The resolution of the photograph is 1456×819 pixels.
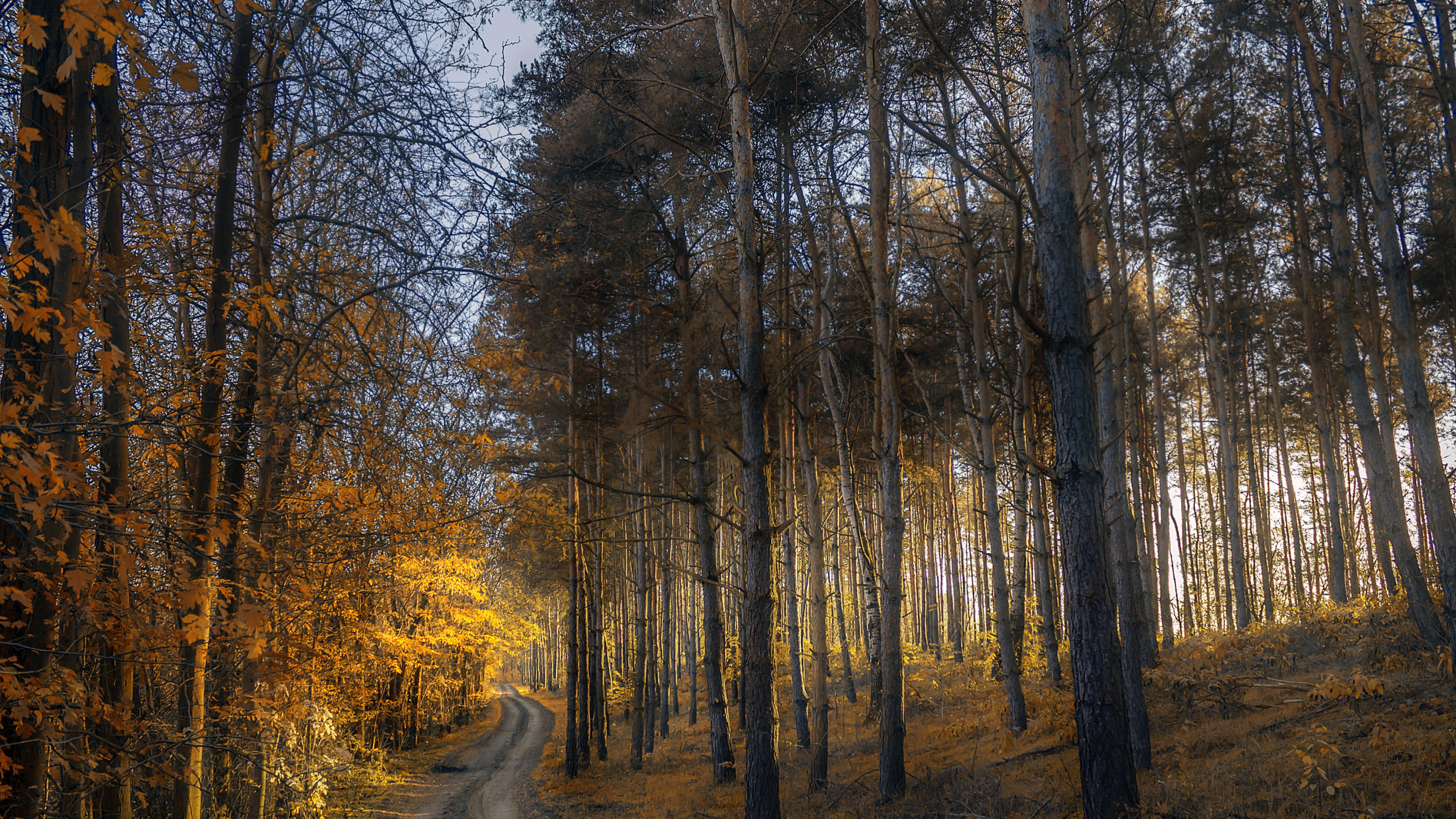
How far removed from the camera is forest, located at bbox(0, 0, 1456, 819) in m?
4.12

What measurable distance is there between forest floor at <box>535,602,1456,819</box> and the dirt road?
41.8 inches

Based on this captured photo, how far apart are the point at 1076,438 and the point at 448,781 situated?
17.5 m

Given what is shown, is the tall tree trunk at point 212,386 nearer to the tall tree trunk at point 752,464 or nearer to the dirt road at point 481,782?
the tall tree trunk at point 752,464

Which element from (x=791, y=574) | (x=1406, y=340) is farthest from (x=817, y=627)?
(x=1406, y=340)

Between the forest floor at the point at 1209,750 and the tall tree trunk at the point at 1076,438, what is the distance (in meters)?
0.74

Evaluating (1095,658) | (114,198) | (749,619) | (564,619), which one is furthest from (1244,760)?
(564,619)

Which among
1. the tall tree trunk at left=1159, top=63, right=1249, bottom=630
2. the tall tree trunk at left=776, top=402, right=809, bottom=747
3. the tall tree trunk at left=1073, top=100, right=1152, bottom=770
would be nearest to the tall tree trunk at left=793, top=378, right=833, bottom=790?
the tall tree trunk at left=776, top=402, right=809, bottom=747

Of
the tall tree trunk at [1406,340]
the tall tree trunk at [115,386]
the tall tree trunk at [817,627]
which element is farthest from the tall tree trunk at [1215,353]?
the tall tree trunk at [115,386]

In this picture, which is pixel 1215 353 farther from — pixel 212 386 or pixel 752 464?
pixel 212 386

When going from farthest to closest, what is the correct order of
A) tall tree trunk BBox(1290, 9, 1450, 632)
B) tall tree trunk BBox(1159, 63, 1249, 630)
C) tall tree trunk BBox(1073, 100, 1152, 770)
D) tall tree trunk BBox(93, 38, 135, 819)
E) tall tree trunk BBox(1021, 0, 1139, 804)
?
tall tree trunk BBox(1159, 63, 1249, 630), tall tree trunk BBox(1290, 9, 1450, 632), tall tree trunk BBox(1073, 100, 1152, 770), tall tree trunk BBox(1021, 0, 1139, 804), tall tree trunk BBox(93, 38, 135, 819)

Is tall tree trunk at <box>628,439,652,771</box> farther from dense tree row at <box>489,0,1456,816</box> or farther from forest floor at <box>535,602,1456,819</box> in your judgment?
forest floor at <box>535,602,1456,819</box>

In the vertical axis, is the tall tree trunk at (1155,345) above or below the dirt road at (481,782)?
above

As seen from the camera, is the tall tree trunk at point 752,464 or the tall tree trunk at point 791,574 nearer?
the tall tree trunk at point 752,464

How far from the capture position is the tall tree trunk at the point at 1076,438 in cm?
461
